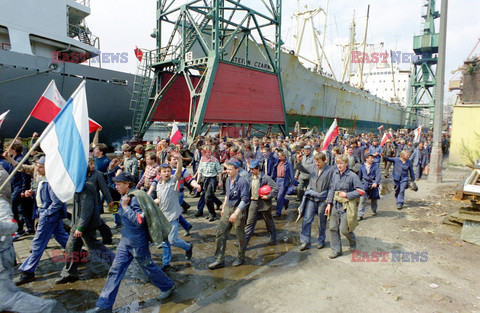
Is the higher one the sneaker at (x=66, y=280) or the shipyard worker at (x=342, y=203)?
the shipyard worker at (x=342, y=203)

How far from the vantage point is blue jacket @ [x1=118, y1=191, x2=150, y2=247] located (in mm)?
3271

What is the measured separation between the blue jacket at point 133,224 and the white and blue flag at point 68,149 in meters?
0.61

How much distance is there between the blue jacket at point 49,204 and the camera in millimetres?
3998

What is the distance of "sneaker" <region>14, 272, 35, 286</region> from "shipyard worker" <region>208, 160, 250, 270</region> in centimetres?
268

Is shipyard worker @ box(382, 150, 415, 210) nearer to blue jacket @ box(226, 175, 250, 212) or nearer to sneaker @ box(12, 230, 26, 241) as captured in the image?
blue jacket @ box(226, 175, 250, 212)

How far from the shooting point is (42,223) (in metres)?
3.96

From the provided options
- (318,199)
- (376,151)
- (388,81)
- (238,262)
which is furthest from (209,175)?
(388,81)

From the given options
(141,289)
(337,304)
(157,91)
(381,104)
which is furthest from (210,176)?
(381,104)

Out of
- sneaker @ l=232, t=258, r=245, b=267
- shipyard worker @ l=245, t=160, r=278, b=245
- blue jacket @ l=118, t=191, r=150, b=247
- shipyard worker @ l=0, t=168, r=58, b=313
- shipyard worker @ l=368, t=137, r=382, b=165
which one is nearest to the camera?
shipyard worker @ l=0, t=168, r=58, b=313

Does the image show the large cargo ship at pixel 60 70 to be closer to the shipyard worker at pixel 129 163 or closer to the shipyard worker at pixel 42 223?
the shipyard worker at pixel 129 163

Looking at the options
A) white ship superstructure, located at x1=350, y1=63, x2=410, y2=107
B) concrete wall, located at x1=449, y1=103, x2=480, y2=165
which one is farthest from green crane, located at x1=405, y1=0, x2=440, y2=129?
concrete wall, located at x1=449, y1=103, x2=480, y2=165

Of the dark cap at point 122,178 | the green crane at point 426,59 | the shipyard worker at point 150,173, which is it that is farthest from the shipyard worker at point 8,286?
the green crane at point 426,59

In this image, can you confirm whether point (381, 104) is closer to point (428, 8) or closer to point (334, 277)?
point (428, 8)

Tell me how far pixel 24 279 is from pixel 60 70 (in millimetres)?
15201
